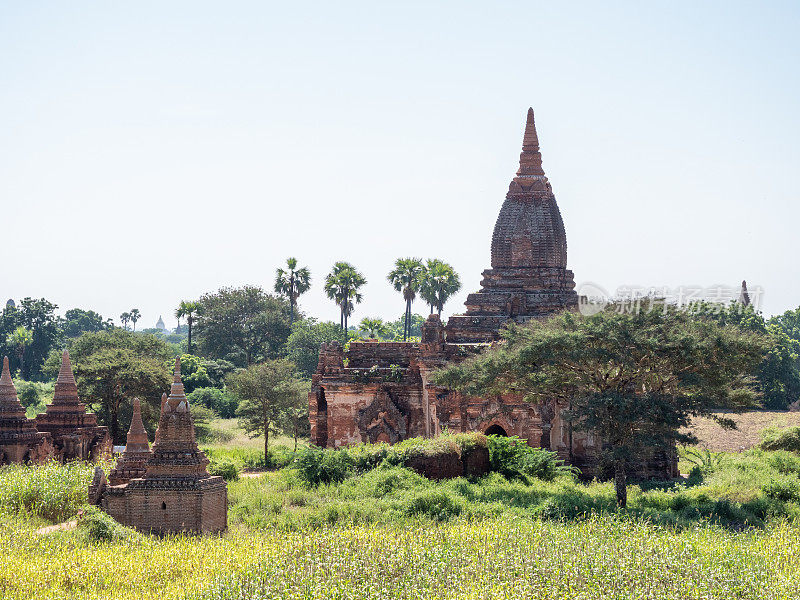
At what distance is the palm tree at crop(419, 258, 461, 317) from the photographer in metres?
64.1

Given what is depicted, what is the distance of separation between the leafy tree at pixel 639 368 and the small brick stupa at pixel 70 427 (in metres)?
13.8

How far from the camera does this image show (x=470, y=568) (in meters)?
16.8

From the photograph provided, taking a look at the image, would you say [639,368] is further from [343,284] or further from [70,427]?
[343,284]

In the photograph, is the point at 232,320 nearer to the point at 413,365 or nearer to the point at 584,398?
the point at 413,365

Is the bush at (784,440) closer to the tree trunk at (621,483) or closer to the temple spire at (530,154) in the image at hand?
the tree trunk at (621,483)

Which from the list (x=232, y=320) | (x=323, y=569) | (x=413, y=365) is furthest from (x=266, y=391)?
(x=232, y=320)

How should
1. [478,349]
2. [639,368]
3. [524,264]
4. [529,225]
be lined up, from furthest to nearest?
1. [529,225]
2. [524,264]
3. [478,349]
4. [639,368]

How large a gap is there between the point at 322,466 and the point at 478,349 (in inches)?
303

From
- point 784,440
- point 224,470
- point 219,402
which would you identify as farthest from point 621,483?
point 219,402

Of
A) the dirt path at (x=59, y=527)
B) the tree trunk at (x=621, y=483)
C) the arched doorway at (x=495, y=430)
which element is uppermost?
the arched doorway at (x=495, y=430)

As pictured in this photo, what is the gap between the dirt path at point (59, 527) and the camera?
20.8 m

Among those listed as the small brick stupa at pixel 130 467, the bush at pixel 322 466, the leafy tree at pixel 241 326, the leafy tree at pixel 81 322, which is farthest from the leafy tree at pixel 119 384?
the leafy tree at pixel 81 322

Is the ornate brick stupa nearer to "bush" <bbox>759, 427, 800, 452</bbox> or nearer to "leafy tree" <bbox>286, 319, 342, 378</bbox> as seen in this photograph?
"bush" <bbox>759, 427, 800, 452</bbox>

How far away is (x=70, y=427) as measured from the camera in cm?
3142
